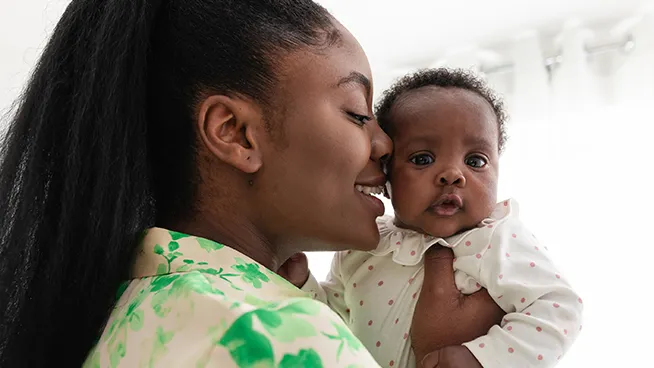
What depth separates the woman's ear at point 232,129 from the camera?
2.60 ft

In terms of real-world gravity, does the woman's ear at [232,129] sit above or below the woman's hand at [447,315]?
above

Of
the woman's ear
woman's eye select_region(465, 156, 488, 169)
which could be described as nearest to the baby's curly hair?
woman's eye select_region(465, 156, 488, 169)

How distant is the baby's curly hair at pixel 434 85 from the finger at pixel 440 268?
0.19 m

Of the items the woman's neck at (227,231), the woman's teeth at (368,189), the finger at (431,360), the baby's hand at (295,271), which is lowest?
the finger at (431,360)

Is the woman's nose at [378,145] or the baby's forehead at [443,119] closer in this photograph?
the woman's nose at [378,145]

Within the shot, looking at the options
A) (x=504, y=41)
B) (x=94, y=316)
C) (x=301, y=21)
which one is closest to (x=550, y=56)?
(x=504, y=41)

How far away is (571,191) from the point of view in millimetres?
2275

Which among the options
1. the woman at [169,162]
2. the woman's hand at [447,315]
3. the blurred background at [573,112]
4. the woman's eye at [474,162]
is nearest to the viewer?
the woman at [169,162]

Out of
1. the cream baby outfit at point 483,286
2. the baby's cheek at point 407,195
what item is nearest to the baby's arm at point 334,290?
the cream baby outfit at point 483,286

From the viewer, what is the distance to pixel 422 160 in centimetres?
104

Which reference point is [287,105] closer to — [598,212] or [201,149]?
[201,149]

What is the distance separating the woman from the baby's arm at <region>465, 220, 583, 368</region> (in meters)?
0.19

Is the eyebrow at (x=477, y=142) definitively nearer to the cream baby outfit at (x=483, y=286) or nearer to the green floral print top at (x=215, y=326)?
the cream baby outfit at (x=483, y=286)

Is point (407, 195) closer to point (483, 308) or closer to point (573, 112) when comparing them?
point (483, 308)
